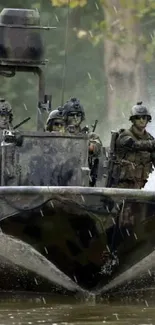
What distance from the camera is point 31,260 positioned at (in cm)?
1803

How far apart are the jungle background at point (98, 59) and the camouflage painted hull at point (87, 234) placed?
1362 cm

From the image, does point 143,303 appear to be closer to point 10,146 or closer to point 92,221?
point 92,221

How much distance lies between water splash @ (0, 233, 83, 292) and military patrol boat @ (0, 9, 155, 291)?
6 centimetres

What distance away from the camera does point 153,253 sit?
1836cm

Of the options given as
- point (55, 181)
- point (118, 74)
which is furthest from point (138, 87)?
point (55, 181)

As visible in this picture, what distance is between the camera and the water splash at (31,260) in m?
18.0

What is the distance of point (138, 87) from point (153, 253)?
16709 millimetres

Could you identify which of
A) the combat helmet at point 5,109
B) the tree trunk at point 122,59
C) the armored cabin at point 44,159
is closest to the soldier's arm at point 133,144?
the armored cabin at point 44,159

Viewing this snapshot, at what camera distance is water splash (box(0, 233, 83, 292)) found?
1798 centimetres

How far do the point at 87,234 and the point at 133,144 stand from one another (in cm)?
268

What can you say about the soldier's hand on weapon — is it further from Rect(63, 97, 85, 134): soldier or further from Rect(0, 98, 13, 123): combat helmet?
Rect(0, 98, 13, 123): combat helmet

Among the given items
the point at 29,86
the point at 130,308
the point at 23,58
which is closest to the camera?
the point at 130,308

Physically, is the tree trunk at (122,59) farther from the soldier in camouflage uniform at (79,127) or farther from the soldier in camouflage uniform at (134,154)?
the soldier in camouflage uniform at (134,154)

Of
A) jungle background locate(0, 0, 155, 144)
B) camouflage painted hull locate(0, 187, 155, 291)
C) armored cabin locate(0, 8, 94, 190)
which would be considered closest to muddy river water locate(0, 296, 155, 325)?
camouflage painted hull locate(0, 187, 155, 291)
